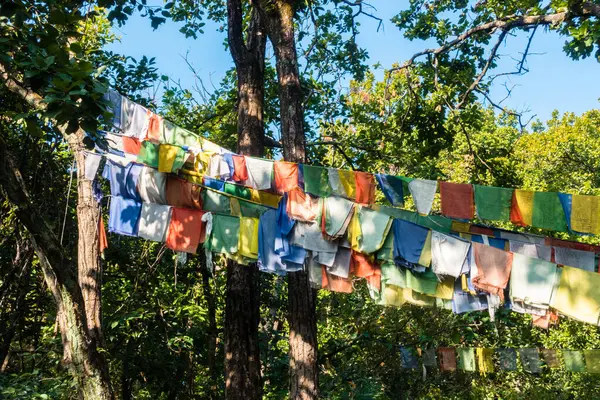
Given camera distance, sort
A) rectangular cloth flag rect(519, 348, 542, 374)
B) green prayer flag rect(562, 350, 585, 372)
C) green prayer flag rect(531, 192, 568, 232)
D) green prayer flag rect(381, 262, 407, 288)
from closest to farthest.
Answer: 1. green prayer flag rect(531, 192, 568, 232)
2. green prayer flag rect(381, 262, 407, 288)
3. green prayer flag rect(562, 350, 585, 372)
4. rectangular cloth flag rect(519, 348, 542, 374)

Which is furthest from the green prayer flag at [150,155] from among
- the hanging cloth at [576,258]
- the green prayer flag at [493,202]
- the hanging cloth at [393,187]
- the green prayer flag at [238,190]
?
the hanging cloth at [576,258]

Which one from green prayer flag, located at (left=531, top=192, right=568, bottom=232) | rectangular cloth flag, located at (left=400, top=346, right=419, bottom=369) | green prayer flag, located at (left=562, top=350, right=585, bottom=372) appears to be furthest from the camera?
rectangular cloth flag, located at (left=400, top=346, right=419, bottom=369)

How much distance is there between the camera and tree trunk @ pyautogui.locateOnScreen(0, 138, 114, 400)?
13.8 ft

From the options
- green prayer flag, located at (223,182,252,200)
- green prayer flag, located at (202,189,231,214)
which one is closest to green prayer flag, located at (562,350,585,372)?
green prayer flag, located at (223,182,252,200)

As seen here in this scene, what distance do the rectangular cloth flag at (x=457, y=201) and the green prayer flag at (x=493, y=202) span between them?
54 millimetres

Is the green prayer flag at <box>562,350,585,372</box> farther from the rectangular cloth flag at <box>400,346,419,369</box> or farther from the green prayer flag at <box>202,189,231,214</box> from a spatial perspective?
the green prayer flag at <box>202,189,231,214</box>

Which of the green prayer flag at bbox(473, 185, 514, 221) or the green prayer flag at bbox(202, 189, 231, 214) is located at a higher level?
the green prayer flag at bbox(202, 189, 231, 214)

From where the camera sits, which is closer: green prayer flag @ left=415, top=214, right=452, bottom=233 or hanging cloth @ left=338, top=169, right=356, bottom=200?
hanging cloth @ left=338, top=169, right=356, bottom=200

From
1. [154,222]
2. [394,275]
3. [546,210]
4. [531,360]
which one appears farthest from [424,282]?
[531,360]

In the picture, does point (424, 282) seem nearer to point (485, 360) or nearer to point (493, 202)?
point (493, 202)

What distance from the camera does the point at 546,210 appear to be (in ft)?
15.9

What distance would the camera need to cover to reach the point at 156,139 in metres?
5.41

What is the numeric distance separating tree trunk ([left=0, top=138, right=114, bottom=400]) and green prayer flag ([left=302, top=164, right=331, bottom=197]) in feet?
6.06

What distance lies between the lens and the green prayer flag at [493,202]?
16.0ft
